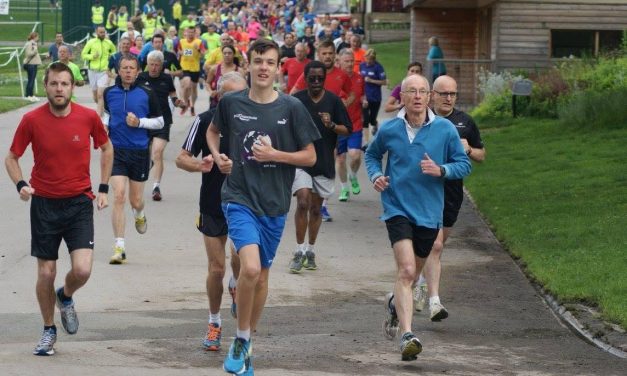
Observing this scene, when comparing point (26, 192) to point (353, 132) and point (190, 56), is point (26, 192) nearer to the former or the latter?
point (353, 132)

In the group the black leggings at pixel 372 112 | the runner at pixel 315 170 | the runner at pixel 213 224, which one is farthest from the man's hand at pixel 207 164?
the black leggings at pixel 372 112

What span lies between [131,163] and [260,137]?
5.40 meters

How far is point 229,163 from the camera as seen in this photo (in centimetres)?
810

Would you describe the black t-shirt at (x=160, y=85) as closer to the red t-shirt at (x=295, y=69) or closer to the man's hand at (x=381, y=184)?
the red t-shirt at (x=295, y=69)

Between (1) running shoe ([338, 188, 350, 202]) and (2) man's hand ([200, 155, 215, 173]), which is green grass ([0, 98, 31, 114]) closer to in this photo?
(1) running shoe ([338, 188, 350, 202])

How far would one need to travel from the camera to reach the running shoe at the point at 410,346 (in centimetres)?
864

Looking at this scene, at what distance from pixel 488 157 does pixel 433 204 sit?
13.3m

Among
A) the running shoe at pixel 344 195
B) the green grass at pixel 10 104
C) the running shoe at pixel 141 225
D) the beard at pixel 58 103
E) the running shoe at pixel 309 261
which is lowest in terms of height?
the green grass at pixel 10 104

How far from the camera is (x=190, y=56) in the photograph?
29672mm

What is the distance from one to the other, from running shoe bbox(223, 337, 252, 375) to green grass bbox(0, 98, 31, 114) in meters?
22.9

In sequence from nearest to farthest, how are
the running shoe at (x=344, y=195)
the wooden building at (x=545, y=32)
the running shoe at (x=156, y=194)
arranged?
the running shoe at (x=156, y=194) < the running shoe at (x=344, y=195) < the wooden building at (x=545, y=32)

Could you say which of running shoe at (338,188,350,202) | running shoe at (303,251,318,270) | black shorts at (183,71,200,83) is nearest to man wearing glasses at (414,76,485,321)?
running shoe at (303,251,318,270)

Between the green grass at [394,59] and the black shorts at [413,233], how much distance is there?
30.5 m

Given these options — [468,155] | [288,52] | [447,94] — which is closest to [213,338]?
A: [468,155]
